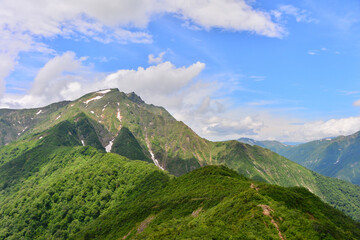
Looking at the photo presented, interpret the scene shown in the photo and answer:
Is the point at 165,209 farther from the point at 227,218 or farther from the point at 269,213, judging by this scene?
the point at 269,213

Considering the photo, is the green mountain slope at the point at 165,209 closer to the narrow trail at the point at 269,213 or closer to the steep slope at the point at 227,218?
the steep slope at the point at 227,218

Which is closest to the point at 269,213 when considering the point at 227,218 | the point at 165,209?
the point at 227,218

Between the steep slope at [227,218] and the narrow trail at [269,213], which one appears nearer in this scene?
the narrow trail at [269,213]

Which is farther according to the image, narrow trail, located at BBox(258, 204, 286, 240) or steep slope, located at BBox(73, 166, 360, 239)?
steep slope, located at BBox(73, 166, 360, 239)

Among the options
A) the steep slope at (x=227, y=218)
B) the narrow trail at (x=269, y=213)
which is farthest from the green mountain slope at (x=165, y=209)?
the narrow trail at (x=269, y=213)

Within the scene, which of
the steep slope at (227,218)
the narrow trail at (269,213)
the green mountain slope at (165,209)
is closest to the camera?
the narrow trail at (269,213)

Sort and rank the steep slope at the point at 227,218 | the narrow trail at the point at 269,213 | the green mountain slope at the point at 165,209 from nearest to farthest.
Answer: the narrow trail at the point at 269,213 < the steep slope at the point at 227,218 < the green mountain slope at the point at 165,209

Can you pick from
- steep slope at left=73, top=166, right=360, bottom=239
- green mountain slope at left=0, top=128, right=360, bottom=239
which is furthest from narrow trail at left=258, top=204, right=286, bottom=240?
green mountain slope at left=0, top=128, right=360, bottom=239

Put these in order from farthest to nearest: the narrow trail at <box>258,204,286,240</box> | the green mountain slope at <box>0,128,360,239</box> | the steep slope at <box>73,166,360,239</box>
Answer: the green mountain slope at <box>0,128,360,239</box>, the steep slope at <box>73,166,360,239</box>, the narrow trail at <box>258,204,286,240</box>

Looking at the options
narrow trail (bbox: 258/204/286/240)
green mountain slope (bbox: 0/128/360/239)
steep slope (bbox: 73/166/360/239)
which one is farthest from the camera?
green mountain slope (bbox: 0/128/360/239)

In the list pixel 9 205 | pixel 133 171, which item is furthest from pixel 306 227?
pixel 9 205

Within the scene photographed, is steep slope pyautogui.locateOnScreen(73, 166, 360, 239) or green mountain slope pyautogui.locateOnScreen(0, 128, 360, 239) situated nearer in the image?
steep slope pyautogui.locateOnScreen(73, 166, 360, 239)

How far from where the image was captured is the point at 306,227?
50594 millimetres

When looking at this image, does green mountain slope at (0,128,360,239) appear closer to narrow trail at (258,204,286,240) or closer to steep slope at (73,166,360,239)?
steep slope at (73,166,360,239)
